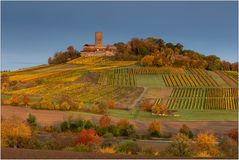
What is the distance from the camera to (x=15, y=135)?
15375mm

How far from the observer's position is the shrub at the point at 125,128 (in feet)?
85.3

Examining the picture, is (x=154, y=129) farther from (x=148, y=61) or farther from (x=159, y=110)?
(x=148, y=61)

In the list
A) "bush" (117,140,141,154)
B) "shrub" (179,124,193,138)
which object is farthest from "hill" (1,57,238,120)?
"bush" (117,140,141,154)

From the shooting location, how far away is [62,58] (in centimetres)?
7694

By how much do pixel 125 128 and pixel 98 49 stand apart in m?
57.3

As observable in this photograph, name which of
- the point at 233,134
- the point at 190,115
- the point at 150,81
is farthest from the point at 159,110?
the point at 150,81

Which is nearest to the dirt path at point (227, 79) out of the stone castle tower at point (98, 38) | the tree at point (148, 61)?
the tree at point (148, 61)

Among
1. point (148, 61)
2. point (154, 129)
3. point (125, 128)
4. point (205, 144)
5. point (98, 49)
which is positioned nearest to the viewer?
point (205, 144)

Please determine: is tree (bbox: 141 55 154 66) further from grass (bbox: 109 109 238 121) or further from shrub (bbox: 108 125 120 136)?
shrub (bbox: 108 125 120 136)

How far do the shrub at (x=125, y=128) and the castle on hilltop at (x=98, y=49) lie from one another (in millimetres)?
51949

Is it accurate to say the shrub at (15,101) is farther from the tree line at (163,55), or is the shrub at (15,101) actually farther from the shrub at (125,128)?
the tree line at (163,55)

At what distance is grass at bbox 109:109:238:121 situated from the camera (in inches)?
1233

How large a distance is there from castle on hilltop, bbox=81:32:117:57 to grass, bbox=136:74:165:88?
2606cm

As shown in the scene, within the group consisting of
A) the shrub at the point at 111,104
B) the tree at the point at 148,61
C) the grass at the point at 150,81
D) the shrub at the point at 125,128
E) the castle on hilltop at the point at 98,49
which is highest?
the castle on hilltop at the point at 98,49
